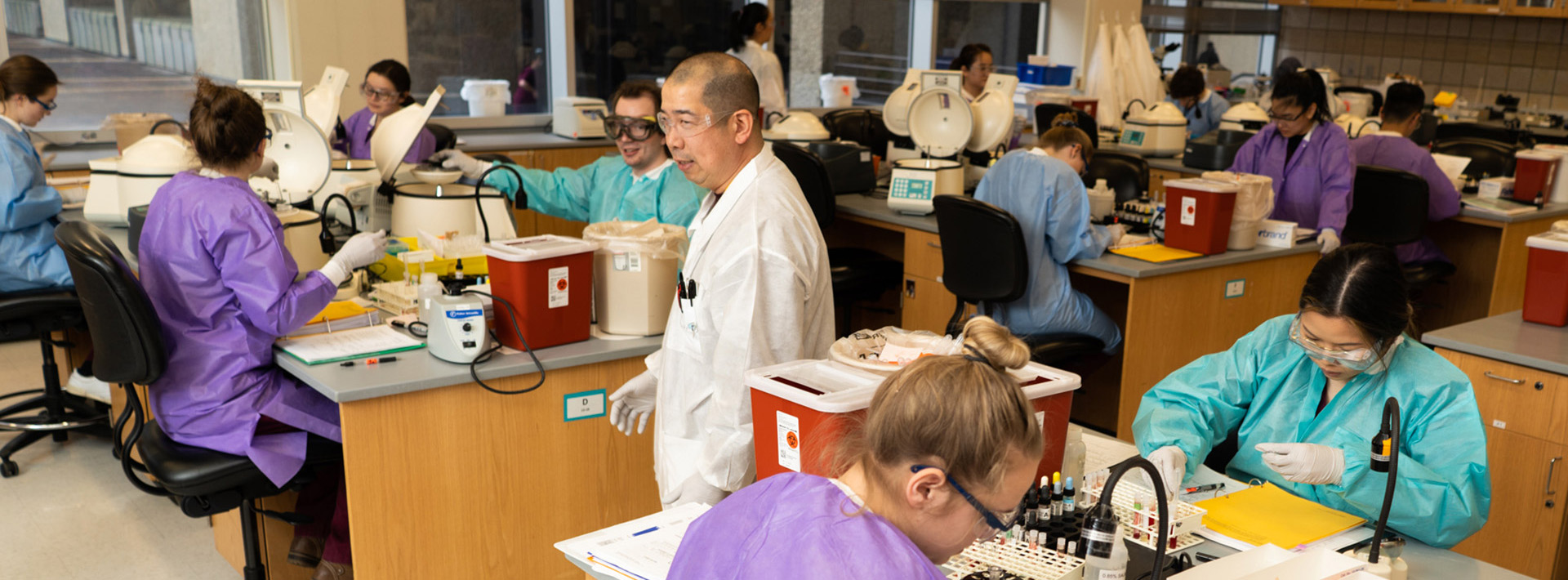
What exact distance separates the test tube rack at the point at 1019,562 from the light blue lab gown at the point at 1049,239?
195 centimetres

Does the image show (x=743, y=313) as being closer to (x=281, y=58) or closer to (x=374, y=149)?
(x=374, y=149)

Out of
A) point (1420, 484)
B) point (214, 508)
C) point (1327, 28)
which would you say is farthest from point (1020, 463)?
point (1327, 28)

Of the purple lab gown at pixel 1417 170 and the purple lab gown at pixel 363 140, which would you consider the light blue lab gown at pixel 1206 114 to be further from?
the purple lab gown at pixel 363 140

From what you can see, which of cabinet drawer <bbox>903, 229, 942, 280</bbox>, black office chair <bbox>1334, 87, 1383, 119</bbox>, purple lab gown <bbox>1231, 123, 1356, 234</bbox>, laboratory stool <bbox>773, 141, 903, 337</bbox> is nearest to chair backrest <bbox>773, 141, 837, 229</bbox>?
laboratory stool <bbox>773, 141, 903, 337</bbox>

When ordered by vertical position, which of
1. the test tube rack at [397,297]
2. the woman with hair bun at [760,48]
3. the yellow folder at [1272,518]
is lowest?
the yellow folder at [1272,518]

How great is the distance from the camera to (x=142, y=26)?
17.2ft

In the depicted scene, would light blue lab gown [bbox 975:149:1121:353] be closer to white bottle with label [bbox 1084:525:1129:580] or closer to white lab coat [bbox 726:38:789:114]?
white bottle with label [bbox 1084:525:1129:580]

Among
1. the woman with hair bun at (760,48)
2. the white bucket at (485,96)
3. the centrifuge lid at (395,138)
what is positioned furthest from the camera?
the woman with hair bun at (760,48)

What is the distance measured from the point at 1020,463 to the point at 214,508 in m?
1.85

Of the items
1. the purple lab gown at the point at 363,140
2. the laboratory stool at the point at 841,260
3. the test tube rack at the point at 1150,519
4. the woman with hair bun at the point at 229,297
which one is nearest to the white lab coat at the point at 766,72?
the laboratory stool at the point at 841,260

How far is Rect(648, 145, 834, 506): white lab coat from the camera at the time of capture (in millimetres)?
1736

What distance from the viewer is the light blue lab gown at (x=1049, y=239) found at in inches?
129

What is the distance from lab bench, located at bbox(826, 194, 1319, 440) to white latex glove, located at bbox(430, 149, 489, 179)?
1425 millimetres

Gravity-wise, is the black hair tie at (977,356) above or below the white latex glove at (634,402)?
above
